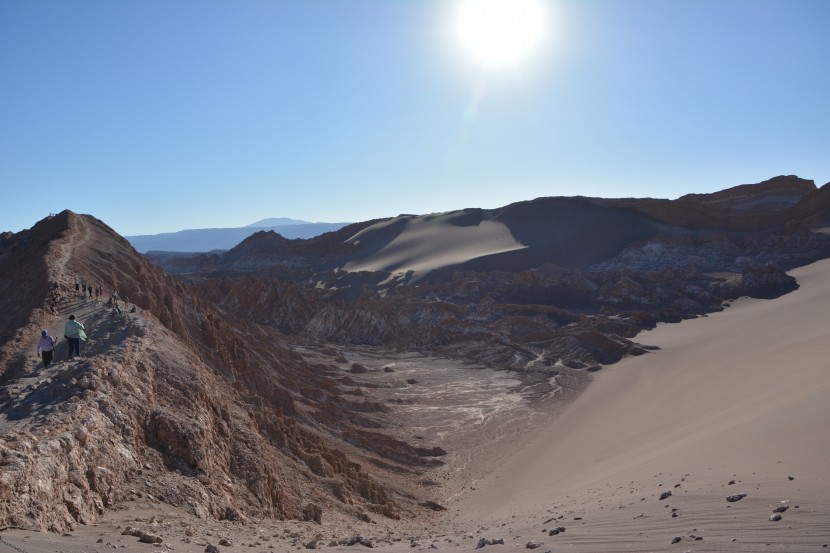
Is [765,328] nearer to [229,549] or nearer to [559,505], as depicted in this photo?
[559,505]

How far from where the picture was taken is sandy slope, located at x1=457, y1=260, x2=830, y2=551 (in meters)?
7.30

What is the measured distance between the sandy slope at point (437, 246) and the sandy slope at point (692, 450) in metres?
34.0

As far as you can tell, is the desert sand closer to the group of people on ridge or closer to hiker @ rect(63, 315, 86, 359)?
the group of people on ridge

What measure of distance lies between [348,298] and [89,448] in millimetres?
47172

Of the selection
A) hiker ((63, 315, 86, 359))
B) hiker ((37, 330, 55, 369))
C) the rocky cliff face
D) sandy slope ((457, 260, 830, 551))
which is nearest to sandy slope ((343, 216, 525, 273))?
sandy slope ((457, 260, 830, 551))

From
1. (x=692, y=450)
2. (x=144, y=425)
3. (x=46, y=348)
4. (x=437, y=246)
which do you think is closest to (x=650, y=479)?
(x=692, y=450)

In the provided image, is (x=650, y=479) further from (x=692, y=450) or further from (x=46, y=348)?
(x=46, y=348)

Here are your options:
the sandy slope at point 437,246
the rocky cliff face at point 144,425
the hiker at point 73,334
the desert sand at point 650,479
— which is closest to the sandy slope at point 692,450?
the desert sand at point 650,479

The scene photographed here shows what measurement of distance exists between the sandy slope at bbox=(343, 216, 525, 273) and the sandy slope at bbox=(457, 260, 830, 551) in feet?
111

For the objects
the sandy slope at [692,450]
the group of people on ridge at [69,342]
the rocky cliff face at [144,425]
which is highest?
the group of people on ridge at [69,342]

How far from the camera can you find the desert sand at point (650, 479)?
6719 mm

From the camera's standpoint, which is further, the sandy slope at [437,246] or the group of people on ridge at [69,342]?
the sandy slope at [437,246]

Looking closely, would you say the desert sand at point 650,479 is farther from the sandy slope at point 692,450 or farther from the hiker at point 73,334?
the hiker at point 73,334

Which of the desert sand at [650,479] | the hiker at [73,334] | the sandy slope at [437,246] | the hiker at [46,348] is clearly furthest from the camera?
the sandy slope at [437,246]
